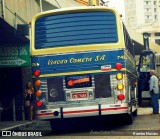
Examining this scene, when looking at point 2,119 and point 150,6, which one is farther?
point 150,6

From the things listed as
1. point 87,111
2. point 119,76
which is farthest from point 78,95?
point 119,76

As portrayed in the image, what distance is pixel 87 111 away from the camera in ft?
34.3

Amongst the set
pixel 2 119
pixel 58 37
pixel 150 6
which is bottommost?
pixel 2 119

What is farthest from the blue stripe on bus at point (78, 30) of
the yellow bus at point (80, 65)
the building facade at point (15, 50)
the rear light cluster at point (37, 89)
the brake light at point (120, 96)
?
the building facade at point (15, 50)

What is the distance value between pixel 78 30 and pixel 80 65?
39.6 inches

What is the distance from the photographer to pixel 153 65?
20.2m

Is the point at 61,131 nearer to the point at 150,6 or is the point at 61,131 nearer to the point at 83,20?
the point at 83,20

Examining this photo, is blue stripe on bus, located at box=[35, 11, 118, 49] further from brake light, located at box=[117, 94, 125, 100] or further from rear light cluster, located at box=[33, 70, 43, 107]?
brake light, located at box=[117, 94, 125, 100]

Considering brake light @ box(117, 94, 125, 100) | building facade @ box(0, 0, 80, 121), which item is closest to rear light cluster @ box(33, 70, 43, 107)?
brake light @ box(117, 94, 125, 100)

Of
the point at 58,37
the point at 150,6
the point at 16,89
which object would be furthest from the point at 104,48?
the point at 150,6

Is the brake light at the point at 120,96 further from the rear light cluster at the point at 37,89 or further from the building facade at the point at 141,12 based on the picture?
the building facade at the point at 141,12

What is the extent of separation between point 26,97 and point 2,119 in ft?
7.74

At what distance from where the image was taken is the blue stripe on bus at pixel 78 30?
10.9 m

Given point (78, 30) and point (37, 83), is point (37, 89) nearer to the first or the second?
point (37, 83)
